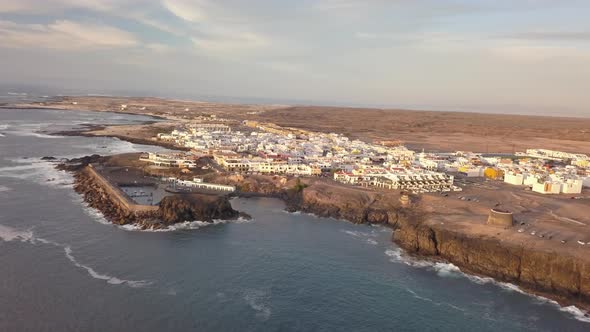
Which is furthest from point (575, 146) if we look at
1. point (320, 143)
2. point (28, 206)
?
point (28, 206)

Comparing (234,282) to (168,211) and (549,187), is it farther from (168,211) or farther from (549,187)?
(549,187)

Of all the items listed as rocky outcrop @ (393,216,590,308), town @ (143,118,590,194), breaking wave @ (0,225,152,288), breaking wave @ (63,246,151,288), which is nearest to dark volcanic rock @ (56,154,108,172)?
town @ (143,118,590,194)

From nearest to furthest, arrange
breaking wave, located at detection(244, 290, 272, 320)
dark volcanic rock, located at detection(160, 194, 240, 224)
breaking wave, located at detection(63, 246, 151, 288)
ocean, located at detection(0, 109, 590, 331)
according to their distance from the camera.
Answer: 1. ocean, located at detection(0, 109, 590, 331)
2. breaking wave, located at detection(244, 290, 272, 320)
3. breaking wave, located at detection(63, 246, 151, 288)
4. dark volcanic rock, located at detection(160, 194, 240, 224)

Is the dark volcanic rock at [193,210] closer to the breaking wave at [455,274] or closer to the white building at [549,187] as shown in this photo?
the breaking wave at [455,274]

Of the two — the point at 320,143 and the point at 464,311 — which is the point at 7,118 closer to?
the point at 320,143

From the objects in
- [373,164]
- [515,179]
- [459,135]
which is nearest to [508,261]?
[515,179]

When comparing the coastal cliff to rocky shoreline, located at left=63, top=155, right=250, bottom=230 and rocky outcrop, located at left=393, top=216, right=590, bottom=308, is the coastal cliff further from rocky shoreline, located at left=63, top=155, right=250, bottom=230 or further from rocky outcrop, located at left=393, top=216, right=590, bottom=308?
rocky shoreline, located at left=63, top=155, right=250, bottom=230
